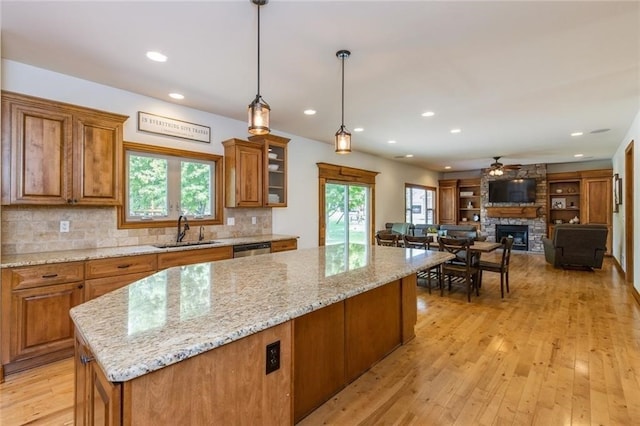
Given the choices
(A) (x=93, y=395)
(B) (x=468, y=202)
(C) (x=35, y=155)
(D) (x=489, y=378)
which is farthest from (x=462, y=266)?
(B) (x=468, y=202)

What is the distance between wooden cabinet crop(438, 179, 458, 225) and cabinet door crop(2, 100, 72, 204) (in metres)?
10.7

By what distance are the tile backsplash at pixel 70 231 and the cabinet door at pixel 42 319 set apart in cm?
59

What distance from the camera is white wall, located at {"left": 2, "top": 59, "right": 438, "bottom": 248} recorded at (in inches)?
120

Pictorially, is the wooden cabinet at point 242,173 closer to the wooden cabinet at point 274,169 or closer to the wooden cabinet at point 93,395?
the wooden cabinet at point 274,169

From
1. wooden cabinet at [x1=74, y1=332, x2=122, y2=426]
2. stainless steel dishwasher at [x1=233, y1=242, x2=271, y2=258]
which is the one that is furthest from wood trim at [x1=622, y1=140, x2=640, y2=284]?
wooden cabinet at [x1=74, y1=332, x2=122, y2=426]

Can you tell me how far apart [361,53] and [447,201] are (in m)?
9.75

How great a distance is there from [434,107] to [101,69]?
11.9ft

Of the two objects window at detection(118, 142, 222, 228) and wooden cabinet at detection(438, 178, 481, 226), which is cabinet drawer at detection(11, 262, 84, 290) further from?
wooden cabinet at detection(438, 178, 481, 226)

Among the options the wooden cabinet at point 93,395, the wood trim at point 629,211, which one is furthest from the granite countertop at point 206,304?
the wood trim at point 629,211

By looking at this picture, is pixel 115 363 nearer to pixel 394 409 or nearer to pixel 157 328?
pixel 157 328

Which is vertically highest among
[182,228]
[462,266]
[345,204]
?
[345,204]

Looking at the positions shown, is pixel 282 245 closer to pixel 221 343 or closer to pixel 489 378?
pixel 489 378

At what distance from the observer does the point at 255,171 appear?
15.1 feet

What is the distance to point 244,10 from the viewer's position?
2094 millimetres
